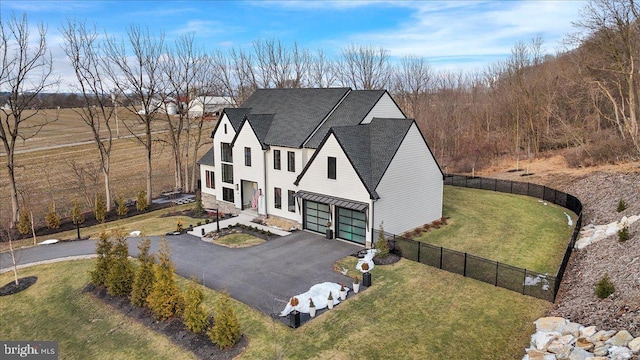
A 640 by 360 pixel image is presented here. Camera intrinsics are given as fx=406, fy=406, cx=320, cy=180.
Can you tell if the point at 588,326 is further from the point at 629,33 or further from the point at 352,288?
the point at 629,33

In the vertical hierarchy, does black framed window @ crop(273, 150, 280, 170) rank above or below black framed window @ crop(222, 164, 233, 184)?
above

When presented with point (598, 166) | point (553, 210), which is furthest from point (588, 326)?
point (598, 166)

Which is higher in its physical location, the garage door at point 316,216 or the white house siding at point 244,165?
the white house siding at point 244,165

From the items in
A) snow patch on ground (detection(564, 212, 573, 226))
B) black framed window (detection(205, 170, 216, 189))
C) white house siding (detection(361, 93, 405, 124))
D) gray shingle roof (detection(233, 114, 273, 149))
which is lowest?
snow patch on ground (detection(564, 212, 573, 226))

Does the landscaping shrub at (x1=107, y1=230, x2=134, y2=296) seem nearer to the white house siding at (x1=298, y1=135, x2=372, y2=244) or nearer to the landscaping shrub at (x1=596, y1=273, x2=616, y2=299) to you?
the white house siding at (x1=298, y1=135, x2=372, y2=244)

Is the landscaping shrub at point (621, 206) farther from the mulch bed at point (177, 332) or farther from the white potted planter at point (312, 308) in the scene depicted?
the mulch bed at point (177, 332)

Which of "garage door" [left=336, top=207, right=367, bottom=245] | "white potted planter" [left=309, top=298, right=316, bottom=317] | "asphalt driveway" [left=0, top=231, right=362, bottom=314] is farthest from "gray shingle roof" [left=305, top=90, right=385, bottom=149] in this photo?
"white potted planter" [left=309, top=298, right=316, bottom=317]

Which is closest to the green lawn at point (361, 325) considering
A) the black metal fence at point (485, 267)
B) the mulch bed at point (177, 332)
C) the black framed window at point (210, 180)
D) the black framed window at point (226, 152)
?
the mulch bed at point (177, 332)
